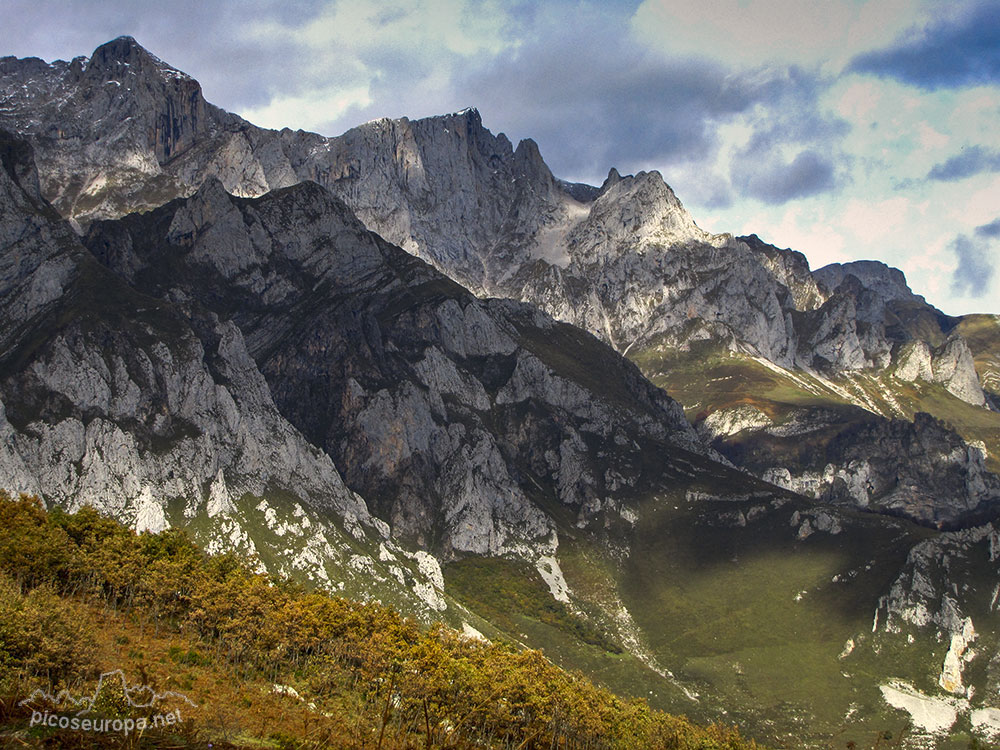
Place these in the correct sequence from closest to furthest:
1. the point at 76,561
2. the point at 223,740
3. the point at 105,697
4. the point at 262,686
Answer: the point at 105,697, the point at 223,740, the point at 262,686, the point at 76,561

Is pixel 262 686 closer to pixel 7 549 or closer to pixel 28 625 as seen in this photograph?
pixel 28 625

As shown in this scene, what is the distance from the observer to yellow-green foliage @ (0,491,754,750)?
104562 mm

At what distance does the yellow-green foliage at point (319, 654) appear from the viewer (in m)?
105

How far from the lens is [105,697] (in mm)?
62562

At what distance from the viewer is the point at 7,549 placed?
114312 millimetres

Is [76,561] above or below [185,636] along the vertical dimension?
above

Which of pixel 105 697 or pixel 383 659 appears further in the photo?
pixel 383 659

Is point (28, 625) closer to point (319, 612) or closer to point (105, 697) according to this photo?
point (105, 697)

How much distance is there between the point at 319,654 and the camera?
128 metres

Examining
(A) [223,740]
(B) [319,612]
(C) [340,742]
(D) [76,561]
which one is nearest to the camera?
(A) [223,740]

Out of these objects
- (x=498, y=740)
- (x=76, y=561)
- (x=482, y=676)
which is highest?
(x=76, y=561)

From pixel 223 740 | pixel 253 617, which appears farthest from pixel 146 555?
pixel 223 740

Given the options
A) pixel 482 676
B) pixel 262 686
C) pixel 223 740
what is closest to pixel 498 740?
pixel 482 676

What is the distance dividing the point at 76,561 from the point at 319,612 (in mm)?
34209
